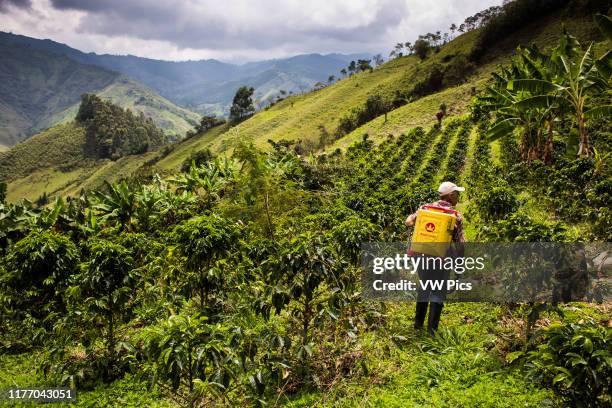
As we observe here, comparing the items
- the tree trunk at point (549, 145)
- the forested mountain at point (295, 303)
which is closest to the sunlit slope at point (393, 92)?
the tree trunk at point (549, 145)

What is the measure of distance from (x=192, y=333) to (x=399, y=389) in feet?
8.64

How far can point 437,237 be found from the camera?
555cm

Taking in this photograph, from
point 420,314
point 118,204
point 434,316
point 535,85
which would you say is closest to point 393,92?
point 535,85

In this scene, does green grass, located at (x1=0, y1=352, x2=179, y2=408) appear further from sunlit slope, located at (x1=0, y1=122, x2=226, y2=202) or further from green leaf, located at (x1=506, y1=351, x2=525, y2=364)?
sunlit slope, located at (x1=0, y1=122, x2=226, y2=202)

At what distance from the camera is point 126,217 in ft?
45.9

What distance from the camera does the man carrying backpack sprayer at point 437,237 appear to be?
5.54 metres

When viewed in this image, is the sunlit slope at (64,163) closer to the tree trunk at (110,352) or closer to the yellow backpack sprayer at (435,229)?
the tree trunk at (110,352)

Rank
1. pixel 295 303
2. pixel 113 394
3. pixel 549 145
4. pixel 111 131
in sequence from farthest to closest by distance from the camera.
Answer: pixel 111 131, pixel 549 145, pixel 295 303, pixel 113 394

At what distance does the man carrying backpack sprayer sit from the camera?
218 inches

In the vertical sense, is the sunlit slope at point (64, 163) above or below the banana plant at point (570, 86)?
above

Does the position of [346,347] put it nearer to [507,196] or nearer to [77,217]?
[507,196]

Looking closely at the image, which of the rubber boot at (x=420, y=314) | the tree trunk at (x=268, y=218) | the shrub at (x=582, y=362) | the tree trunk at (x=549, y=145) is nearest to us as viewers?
the shrub at (x=582, y=362)

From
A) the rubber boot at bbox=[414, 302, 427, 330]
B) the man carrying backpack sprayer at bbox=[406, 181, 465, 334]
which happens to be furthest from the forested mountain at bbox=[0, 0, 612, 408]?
the man carrying backpack sprayer at bbox=[406, 181, 465, 334]

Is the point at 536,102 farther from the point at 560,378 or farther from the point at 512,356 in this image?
the point at 560,378
